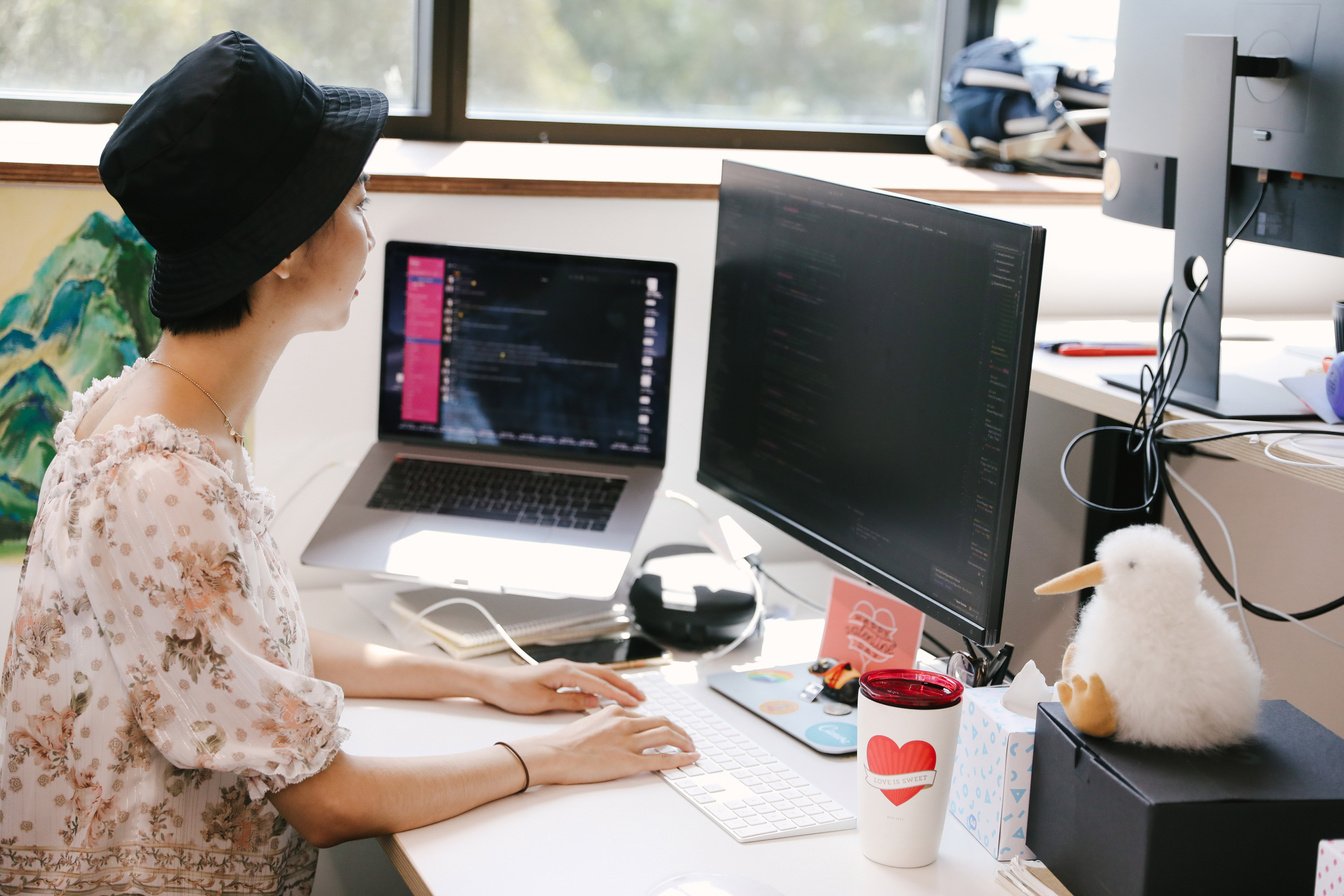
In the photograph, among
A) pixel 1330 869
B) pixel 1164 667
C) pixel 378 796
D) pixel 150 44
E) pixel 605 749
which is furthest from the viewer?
pixel 150 44

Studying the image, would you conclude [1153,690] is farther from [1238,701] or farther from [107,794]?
[107,794]

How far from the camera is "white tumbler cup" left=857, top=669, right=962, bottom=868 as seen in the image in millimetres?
1045

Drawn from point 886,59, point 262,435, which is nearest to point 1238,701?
point 262,435

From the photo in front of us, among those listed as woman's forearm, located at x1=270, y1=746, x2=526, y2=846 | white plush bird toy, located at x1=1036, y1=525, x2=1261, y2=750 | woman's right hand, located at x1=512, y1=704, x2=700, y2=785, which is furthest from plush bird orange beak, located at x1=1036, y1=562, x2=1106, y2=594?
woman's forearm, located at x1=270, y1=746, x2=526, y2=846

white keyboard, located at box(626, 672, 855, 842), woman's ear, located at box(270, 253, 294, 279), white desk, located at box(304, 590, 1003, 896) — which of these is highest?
woman's ear, located at box(270, 253, 294, 279)

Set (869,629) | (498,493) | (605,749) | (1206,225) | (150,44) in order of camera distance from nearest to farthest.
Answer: (605,749), (1206,225), (869,629), (498,493), (150,44)

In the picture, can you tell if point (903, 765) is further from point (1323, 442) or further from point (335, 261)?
point (335, 261)

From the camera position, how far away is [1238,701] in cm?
100

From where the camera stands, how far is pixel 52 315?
1.61 meters

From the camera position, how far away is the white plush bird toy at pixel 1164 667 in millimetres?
987

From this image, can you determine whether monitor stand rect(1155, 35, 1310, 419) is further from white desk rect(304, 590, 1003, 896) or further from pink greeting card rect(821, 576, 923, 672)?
white desk rect(304, 590, 1003, 896)

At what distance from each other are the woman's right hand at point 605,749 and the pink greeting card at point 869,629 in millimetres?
252

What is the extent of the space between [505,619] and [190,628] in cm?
55

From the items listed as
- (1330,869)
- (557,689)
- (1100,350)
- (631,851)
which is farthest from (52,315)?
(1330,869)
